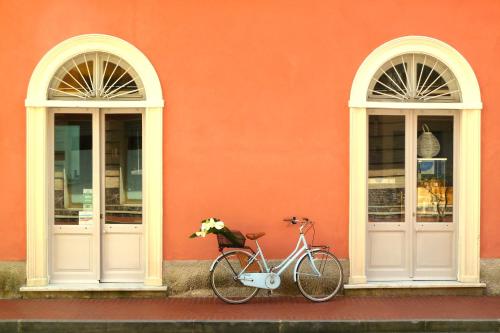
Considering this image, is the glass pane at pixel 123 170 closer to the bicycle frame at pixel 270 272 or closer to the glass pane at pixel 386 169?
the bicycle frame at pixel 270 272

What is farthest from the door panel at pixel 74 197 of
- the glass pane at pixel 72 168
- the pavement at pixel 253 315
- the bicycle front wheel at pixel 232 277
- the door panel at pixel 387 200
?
the door panel at pixel 387 200

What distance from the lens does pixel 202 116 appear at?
912cm

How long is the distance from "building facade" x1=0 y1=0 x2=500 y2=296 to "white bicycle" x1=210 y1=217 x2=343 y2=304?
0.27 meters

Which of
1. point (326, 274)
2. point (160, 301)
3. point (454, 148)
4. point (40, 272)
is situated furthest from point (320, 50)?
point (40, 272)

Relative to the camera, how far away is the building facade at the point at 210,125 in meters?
9.02

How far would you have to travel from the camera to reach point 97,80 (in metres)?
9.14

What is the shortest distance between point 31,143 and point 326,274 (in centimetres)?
444

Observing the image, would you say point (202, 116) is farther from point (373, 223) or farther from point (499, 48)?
point (499, 48)

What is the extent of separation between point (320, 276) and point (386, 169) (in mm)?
1827

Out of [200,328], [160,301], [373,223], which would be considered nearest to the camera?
[200,328]

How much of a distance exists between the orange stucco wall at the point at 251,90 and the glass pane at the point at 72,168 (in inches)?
19.8

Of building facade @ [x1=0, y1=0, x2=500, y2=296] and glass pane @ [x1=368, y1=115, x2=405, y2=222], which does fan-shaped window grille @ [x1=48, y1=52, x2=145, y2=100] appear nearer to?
building facade @ [x1=0, y1=0, x2=500, y2=296]

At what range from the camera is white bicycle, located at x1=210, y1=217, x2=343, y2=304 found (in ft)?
28.8

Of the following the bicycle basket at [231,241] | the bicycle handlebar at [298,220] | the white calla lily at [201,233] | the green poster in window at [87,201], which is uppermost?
the green poster in window at [87,201]
